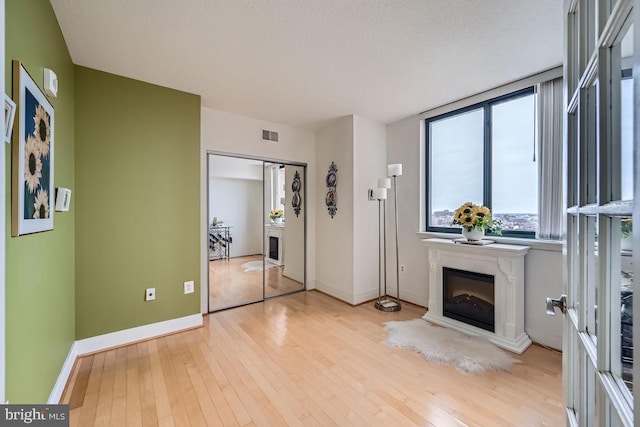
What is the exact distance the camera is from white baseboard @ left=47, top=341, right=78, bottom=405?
1.72 metres

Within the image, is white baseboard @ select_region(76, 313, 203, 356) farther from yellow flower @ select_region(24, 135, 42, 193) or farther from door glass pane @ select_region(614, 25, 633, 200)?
door glass pane @ select_region(614, 25, 633, 200)

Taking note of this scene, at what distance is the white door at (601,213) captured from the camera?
0.52m

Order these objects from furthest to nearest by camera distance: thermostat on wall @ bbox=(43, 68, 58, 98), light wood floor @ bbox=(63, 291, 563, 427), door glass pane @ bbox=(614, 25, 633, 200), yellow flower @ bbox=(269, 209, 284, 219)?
yellow flower @ bbox=(269, 209, 284, 219)
light wood floor @ bbox=(63, 291, 563, 427)
thermostat on wall @ bbox=(43, 68, 58, 98)
door glass pane @ bbox=(614, 25, 633, 200)

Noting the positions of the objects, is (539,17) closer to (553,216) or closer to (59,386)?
(553,216)

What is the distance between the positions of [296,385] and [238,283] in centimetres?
210

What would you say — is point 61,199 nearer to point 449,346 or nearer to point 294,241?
point 294,241

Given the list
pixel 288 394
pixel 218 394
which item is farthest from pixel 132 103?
pixel 288 394

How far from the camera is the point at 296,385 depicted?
197cm

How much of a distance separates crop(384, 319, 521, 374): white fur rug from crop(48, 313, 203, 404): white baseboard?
2171 millimetres

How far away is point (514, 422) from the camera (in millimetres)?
1624

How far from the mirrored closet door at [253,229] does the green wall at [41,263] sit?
1385 millimetres

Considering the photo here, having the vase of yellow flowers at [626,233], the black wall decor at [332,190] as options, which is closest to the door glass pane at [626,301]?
the vase of yellow flowers at [626,233]

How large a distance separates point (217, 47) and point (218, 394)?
2644mm

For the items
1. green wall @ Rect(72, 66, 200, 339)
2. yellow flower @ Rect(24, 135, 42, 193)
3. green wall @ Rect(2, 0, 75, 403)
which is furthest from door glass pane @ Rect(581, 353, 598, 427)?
green wall @ Rect(72, 66, 200, 339)
